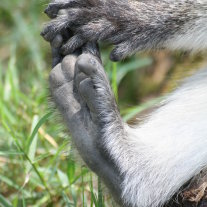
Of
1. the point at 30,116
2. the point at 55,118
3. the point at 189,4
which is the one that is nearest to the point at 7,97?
the point at 30,116

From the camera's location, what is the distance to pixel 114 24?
8.29ft

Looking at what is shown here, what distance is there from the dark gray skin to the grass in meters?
0.14

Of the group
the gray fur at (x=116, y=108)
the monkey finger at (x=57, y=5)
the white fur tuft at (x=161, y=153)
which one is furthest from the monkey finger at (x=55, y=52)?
the white fur tuft at (x=161, y=153)

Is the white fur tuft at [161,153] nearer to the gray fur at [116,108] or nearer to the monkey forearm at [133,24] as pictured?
the gray fur at [116,108]

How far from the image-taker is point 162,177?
7.75ft

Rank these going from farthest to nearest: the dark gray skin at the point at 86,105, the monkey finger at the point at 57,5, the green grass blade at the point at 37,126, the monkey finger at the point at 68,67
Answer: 1. the green grass blade at the point at 37,126
2. the monkey finger at the point at 57,5
3. the monkey finger at the point at 68,67
4. the dark gray skin at the point at 86,105

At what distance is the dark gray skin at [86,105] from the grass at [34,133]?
140mm

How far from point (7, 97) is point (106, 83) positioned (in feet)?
4.50

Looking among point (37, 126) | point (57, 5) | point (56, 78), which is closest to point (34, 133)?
point (37, 126)

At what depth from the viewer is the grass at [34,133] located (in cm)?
273

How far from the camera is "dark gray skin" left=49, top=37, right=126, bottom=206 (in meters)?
2.31

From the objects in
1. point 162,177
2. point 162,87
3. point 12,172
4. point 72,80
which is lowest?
point 162,87

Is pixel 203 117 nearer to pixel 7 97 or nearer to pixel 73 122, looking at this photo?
pixel 73 122

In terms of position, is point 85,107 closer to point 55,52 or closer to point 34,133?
point 55,52
